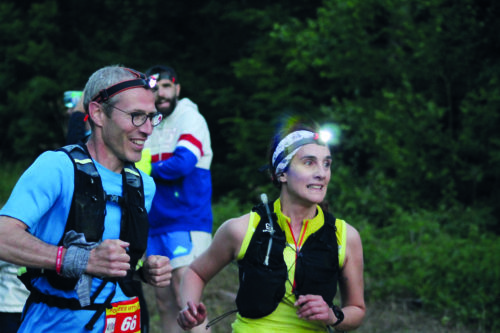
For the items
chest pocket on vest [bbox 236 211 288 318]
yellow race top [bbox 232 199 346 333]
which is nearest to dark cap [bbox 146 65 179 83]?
yellow race top [bbox 232 199 346 333]

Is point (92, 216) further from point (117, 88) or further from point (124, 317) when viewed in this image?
point (117, 88)

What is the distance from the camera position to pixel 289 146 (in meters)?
4.38

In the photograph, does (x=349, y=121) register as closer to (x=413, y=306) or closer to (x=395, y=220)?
(x=395, y=220)

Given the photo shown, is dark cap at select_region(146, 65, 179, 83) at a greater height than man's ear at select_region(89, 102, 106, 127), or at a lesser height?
greater

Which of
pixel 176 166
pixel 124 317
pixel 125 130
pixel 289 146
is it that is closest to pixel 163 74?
pixel 176 166

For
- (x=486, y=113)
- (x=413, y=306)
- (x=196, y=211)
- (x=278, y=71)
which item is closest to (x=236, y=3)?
(x=278, y=71)

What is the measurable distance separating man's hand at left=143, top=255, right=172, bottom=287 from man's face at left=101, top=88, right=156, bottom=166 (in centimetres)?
50

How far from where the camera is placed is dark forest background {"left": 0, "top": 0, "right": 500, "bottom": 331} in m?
10.0

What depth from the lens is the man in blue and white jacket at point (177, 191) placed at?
6324 millimetres

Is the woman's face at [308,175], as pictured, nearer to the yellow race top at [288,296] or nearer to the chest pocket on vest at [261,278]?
the yellow race top at [288,296]

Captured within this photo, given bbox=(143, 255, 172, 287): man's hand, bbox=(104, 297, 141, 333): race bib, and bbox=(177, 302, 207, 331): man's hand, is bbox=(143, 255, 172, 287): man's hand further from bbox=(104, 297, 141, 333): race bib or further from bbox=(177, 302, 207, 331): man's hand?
bbox=(177, 302, 207, 331): man's hand

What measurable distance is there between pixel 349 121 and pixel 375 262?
212 inches

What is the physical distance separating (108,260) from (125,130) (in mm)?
713

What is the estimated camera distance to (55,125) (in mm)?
22984
